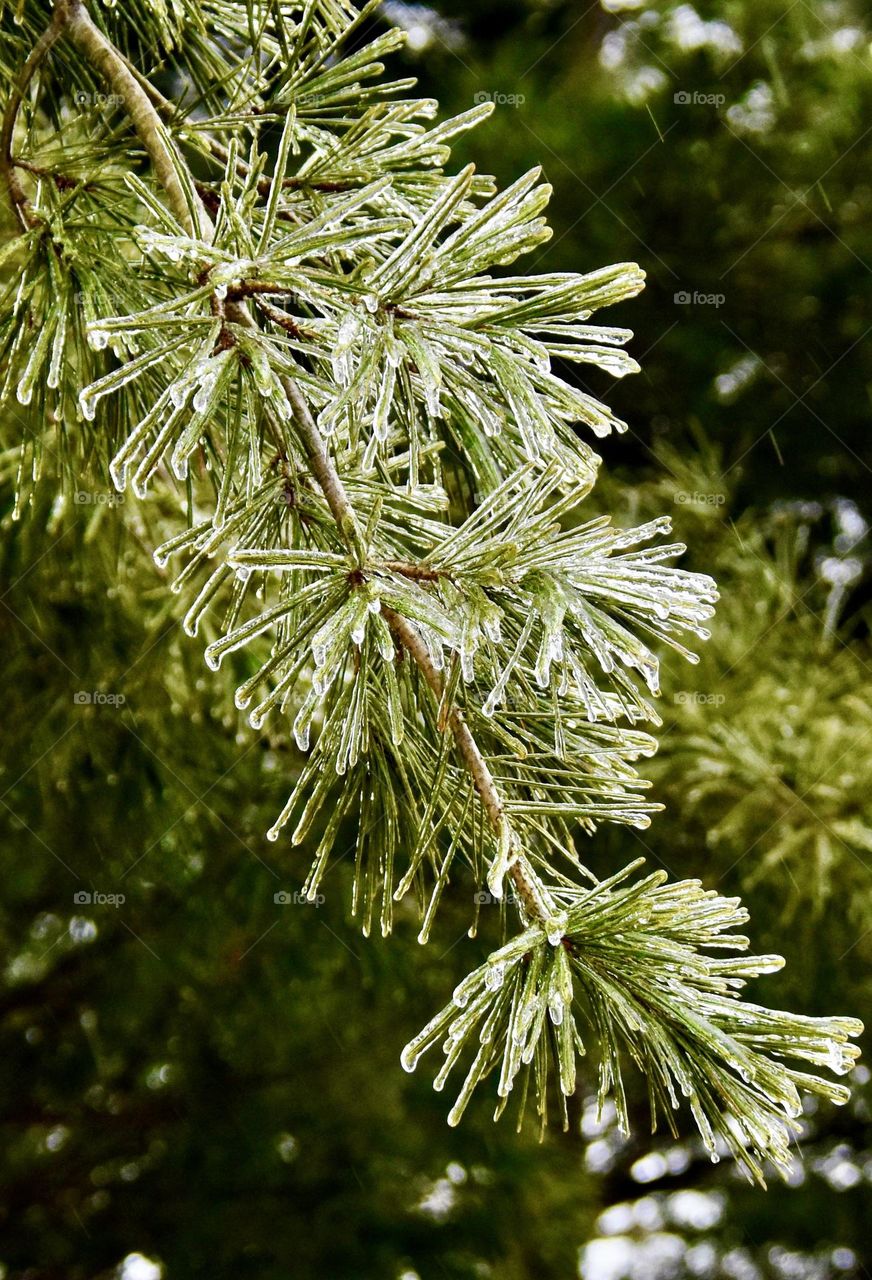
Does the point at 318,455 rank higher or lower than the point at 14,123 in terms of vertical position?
lower

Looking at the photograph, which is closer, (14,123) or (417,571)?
(417,571)

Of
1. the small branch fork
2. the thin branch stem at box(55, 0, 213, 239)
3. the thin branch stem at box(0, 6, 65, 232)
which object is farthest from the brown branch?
the thin branch stem at box(0, 6, 65, 232)

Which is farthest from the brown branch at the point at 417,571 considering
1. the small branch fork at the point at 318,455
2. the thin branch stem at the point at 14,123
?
the thin branch stem at the point at 14,123

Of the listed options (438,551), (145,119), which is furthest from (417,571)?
(145,119)

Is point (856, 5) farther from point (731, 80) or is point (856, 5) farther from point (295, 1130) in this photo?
point (295, 1130)

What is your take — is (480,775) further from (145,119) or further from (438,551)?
(145,119)

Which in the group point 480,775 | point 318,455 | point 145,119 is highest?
point 145,119

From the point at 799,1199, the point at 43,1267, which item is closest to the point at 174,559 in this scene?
the point at 43,1267

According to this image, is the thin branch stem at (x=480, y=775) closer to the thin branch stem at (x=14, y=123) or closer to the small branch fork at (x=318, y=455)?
the small branch fork at (x=318, y=455)
